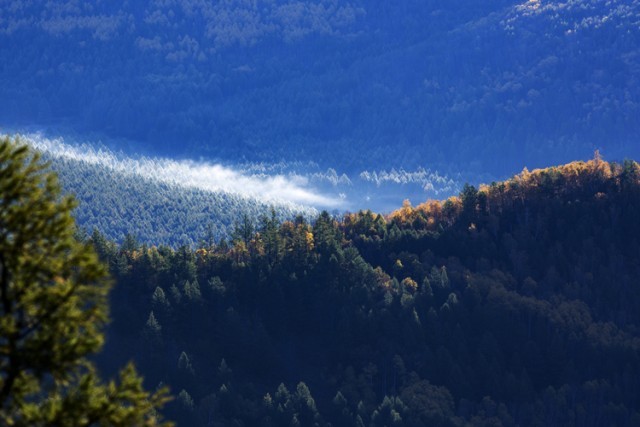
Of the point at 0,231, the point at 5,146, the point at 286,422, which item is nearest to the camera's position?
the point at 0,231

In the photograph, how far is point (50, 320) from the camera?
27.2 m

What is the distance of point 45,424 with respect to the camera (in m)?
26.8

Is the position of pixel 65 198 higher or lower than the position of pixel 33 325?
higher

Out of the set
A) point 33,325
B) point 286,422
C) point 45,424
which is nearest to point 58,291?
point 33,325

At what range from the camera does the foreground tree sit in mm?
26766

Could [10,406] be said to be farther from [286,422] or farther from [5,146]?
[286,422]

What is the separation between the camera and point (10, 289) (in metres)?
26.9

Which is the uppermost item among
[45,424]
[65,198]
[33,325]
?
[65,198]

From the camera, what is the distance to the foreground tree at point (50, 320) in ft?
87.8

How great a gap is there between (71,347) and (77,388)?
2.76ft

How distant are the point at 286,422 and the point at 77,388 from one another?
17375cm

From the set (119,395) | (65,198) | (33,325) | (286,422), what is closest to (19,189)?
(65,198)

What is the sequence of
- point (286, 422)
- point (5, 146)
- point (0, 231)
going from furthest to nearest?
1. point (286, 422)
2. point (5, 146)
3. point (0, 231)

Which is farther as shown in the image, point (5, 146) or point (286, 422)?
point (286, 422)
